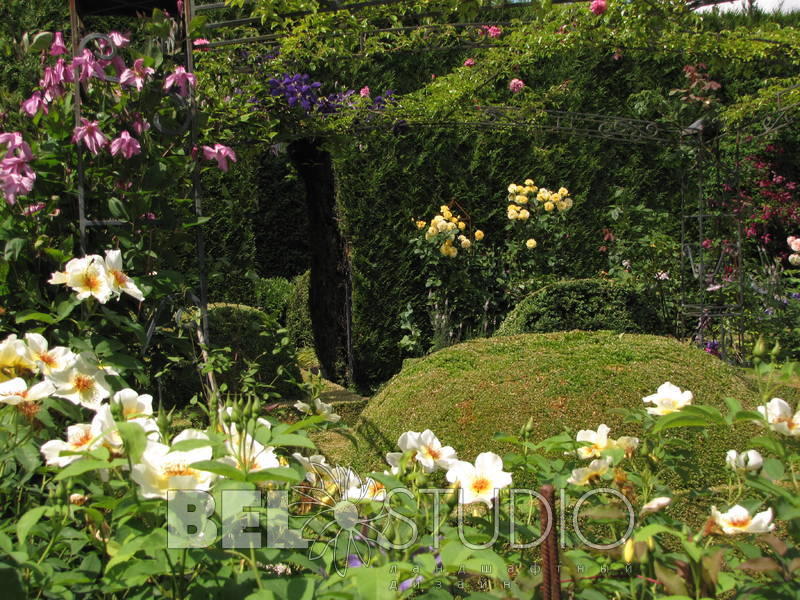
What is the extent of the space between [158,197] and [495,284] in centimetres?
445

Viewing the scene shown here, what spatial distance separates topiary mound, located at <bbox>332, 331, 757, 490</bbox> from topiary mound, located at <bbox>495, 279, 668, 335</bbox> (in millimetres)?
2212

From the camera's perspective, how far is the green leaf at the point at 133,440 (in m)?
0.87

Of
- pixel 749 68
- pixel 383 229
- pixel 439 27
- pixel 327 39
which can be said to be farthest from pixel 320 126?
pixel 749 68

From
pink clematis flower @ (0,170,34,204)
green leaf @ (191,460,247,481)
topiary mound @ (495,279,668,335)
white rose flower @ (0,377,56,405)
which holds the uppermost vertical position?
pink clematis flower @ (0,170,34,204)

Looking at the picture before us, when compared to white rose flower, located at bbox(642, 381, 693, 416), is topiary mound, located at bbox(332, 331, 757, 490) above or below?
below

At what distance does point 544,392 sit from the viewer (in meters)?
2.47

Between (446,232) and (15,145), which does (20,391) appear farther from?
(446,232)

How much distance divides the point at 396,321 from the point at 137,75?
176 inches

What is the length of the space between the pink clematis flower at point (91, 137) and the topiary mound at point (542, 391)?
1.20m

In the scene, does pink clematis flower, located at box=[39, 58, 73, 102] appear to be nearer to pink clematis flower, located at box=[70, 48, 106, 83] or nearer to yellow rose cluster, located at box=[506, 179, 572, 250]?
pink clematis flower, located at box=[70, 48, 106, 83]

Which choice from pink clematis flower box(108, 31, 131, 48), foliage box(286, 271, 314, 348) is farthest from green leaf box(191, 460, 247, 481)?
foliage box(286, 271, 314, 348)

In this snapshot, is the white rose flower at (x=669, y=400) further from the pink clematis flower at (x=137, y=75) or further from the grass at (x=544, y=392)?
the pink clematis flower at (x=137, y=75)

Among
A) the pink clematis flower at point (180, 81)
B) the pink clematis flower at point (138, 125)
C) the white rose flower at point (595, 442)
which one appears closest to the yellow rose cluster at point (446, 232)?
the pink clematis flower at point (180, 81)

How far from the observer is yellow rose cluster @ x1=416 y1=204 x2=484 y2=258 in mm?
6180
